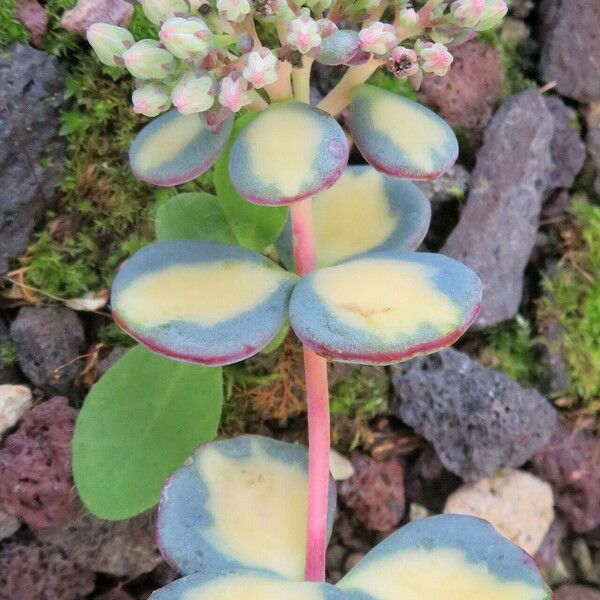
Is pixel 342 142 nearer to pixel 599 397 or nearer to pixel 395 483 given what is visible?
pixel 395 483

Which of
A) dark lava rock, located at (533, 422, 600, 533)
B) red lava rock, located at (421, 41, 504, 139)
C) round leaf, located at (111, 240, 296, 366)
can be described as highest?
round leaf, located at (111, 240, 296, 366)

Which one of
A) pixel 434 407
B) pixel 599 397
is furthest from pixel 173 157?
pixel 599 397

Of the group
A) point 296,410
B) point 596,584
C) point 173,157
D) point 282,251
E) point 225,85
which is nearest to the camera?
point 225,85

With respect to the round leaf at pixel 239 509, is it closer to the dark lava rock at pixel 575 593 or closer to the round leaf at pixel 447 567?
the round leaf at pixel 447 567

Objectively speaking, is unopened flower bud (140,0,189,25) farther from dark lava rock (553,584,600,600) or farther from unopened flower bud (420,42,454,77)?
dark lava rock (553,584,600,600)

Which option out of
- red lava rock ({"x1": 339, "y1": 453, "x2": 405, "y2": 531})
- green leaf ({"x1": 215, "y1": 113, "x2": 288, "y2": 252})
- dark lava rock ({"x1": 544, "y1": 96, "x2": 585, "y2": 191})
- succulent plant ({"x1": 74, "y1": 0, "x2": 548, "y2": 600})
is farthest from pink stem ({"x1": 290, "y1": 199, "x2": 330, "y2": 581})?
dark lava rock ({"x1": 544, "y1": 96, "x2": 585, "y2": 191})

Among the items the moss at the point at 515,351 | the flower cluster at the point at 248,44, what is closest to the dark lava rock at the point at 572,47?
the moss at the point at 515,351

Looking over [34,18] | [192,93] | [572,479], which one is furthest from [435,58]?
[572,479]
